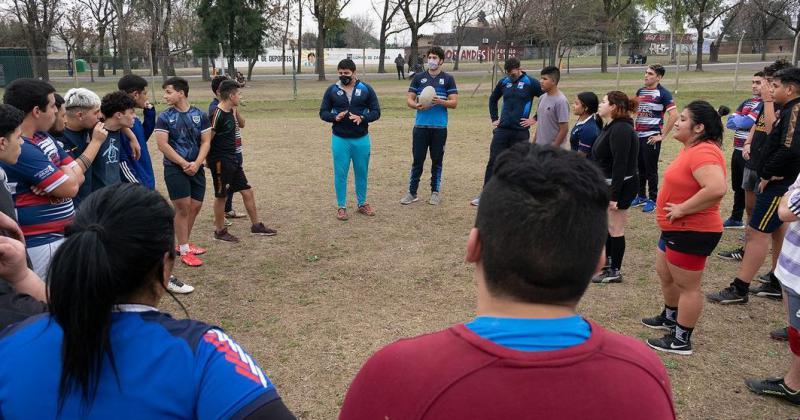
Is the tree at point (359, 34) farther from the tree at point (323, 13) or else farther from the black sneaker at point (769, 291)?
the black sneaker at point (769, 291)

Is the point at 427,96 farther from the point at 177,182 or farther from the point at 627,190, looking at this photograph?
the point at 177,182

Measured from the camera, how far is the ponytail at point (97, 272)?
129 centimetres

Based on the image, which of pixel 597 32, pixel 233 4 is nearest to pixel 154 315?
pixel 233 4

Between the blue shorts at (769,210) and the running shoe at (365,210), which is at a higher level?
the blue shorts at (769,210)

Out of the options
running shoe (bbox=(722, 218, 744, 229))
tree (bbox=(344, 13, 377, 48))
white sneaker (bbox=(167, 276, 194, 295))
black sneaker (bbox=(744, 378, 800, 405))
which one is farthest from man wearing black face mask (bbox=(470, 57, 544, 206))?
tree (bbox=(344, 13, 377, 48))

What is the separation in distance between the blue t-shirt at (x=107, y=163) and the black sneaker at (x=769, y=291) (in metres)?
5.49

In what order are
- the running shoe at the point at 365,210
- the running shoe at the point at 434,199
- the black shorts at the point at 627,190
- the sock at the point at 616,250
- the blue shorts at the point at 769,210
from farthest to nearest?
the running shoe at the point at 434,199
the running shoe at the point at 365,210
the sock at the point at 616,250
the black shorts at the point at 627,190
the blue shorts at the point at 769,210

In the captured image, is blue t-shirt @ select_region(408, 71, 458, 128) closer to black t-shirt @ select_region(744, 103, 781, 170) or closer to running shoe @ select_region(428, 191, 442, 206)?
running shoe @ select_region(428, 191, 442, 206)

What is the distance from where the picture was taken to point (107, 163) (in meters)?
4.53

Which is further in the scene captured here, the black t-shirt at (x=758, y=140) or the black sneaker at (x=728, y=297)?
the black t-shirt at (x=758, y=140)

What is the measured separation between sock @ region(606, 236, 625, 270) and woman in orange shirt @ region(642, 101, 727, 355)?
1162mm

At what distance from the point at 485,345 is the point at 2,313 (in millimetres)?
1424

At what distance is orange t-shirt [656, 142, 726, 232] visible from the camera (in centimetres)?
370

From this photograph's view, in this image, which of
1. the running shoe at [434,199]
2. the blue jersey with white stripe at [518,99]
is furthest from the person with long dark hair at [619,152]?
the running shoe at [434,199]
